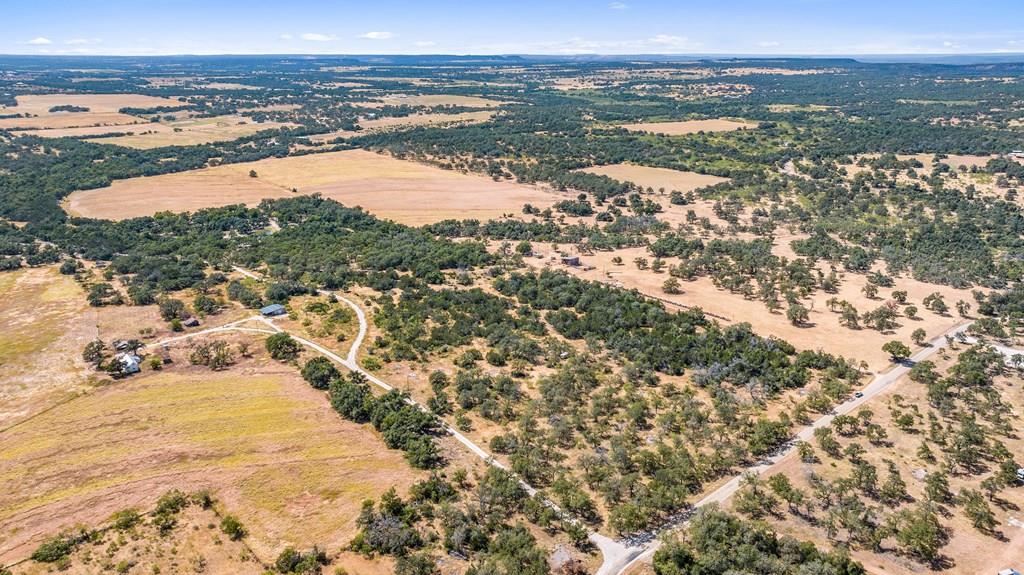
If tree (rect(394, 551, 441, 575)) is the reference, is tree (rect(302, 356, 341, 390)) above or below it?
above

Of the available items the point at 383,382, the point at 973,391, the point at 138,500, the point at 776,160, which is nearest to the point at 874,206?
the point at 776,160

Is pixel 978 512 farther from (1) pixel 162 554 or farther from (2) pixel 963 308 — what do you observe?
(1) pixel 162 554

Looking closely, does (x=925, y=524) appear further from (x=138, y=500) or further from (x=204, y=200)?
(x=204, y=200)

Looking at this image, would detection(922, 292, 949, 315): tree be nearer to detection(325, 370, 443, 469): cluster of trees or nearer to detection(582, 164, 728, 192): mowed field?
detection(325, 370, 443, 469): cluster of trees

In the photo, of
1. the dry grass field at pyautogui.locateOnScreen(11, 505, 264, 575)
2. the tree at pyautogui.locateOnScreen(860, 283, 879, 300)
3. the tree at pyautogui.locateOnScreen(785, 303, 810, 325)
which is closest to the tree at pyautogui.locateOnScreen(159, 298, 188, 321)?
the dry grass field at pyautogui.locateOnScreen(11, 505, 264, 575)

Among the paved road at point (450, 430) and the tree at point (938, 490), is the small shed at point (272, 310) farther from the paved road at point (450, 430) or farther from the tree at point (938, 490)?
the tree at point (938, 490)

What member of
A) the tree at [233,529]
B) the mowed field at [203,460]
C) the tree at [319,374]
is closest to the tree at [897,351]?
the mowed field at [203,460]
